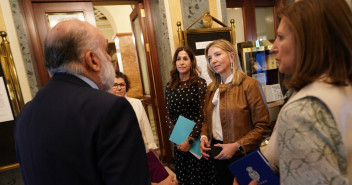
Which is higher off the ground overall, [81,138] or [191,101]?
[81,138]

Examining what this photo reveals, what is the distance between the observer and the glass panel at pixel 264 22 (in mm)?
3377

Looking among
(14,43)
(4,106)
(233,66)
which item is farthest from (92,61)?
(14,43)

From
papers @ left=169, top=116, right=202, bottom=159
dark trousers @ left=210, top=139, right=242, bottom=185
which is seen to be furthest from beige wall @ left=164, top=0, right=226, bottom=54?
dark trousers @ left=210, top=139, right=242, bottom=185

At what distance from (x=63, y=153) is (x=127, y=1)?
258 cm

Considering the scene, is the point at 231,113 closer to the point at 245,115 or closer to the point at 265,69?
the point at 245,115

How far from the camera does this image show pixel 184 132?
1.86 meters

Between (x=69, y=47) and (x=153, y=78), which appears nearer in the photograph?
(x=69, y=47)

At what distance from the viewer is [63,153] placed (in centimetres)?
65

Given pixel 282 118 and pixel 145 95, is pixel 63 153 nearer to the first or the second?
pixel 282 118

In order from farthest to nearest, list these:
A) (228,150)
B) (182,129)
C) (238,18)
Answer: (238,18) → (182,129) → (228,150)

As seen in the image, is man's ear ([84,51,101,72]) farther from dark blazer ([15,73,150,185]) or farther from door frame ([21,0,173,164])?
door frame ([21,0,173,164])

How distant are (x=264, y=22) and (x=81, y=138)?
364 centimetres

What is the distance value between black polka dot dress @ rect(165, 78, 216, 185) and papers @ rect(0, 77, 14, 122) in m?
1.60

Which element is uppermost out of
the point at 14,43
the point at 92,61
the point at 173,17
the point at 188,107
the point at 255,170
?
the point at 173,17
